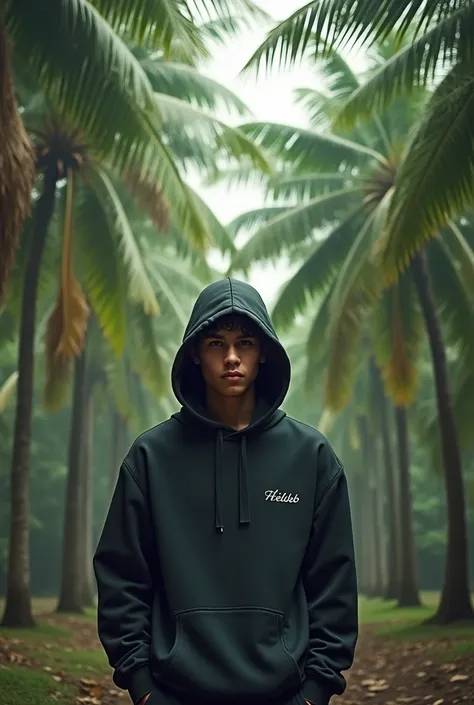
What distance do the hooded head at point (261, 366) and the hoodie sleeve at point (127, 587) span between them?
0.33m

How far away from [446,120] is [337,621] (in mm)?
6021

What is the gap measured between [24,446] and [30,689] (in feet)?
15.1

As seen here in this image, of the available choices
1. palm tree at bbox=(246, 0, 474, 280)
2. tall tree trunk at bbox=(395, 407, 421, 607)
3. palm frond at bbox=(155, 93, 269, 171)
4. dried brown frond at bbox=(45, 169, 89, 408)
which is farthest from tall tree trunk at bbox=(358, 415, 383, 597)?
palm tree at bbox=(246, 0, 474, 280)

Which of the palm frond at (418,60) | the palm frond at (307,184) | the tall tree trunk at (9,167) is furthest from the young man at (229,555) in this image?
the palm frond at (307,184)

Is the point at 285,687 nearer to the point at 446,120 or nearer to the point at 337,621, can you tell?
the point at 337,621

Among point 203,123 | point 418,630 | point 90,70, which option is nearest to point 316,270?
point 203,123

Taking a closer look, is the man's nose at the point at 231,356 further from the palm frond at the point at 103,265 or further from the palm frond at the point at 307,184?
the palm frond at the point at 307,184

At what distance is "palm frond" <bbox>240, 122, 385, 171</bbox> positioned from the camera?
13.4 m

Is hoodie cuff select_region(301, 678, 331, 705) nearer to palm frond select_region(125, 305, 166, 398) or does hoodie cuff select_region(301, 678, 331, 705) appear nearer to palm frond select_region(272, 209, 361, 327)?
palm frond select_region(125, 305, 166, 398)

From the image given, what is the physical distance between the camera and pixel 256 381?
122 inches

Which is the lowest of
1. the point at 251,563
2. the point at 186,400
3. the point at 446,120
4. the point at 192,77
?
the point at 251,563

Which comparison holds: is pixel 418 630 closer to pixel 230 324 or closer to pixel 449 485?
pixel 449 485

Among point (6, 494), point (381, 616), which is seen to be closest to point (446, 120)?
point (381, 616)

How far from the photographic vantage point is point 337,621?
2662mm
